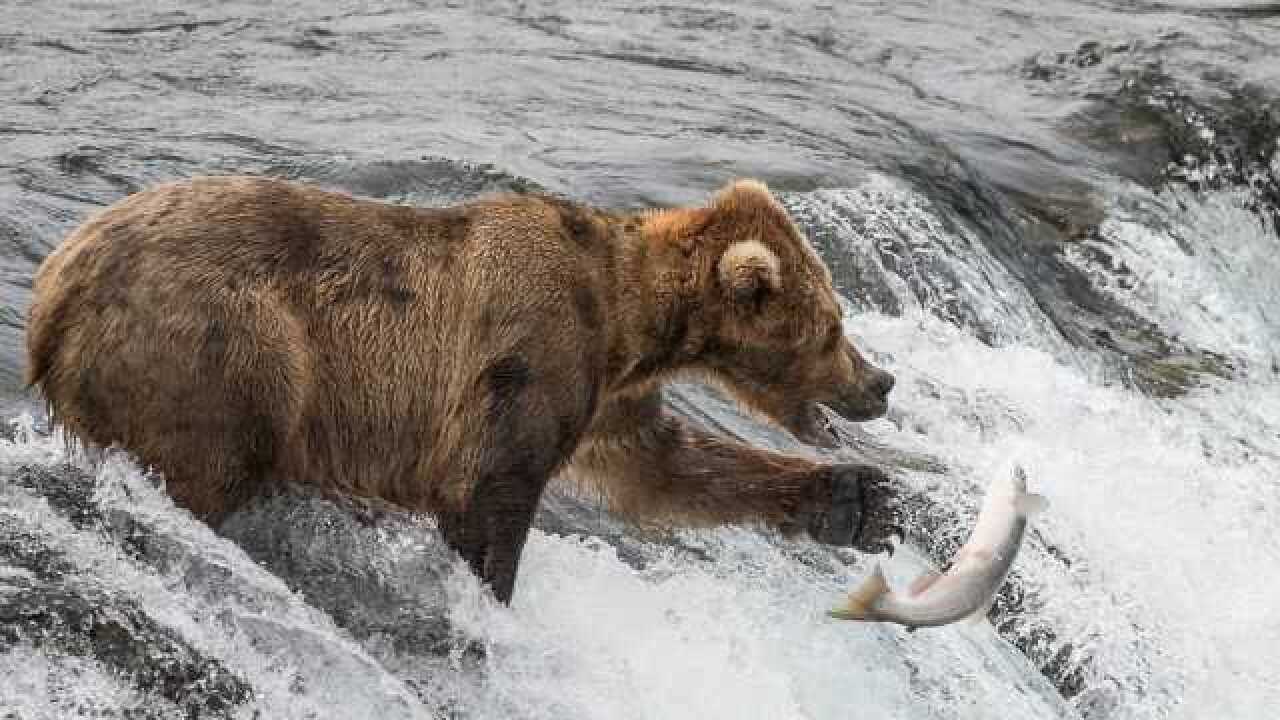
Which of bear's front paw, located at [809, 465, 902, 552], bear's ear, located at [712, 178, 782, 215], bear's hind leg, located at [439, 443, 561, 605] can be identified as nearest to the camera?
bear's hind leg, located at [439, 443, 561, 605]

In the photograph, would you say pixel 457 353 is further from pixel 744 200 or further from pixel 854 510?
pixel 854 510

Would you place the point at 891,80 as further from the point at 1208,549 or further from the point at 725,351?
the point at 725,351

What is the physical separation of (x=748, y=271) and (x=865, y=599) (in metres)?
1.20

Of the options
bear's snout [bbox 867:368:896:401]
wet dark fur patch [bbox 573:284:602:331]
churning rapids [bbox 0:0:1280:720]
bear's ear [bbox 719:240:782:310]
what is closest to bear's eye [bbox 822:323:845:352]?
bear's snout [bbox 867:368:896:401]

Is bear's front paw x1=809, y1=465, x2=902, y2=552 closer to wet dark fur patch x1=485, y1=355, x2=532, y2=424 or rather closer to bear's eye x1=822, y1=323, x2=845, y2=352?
bear's eye x1=822, y1=323, x2=845, y2=352

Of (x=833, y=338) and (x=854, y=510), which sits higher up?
(x=833, y=338)

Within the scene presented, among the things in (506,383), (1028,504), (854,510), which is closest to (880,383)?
(854,510)

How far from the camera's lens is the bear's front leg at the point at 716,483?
5934 millimetres

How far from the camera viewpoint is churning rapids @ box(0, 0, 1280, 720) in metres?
4.92

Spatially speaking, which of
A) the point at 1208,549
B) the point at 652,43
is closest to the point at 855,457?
the point at 1208,549

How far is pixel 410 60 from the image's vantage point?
38.0 feet

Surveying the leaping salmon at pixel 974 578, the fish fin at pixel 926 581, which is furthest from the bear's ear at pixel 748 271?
the fish fin at pixel 926 581

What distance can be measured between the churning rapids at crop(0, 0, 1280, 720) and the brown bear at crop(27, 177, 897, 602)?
0.17 metres

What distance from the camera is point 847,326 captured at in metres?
8.30
